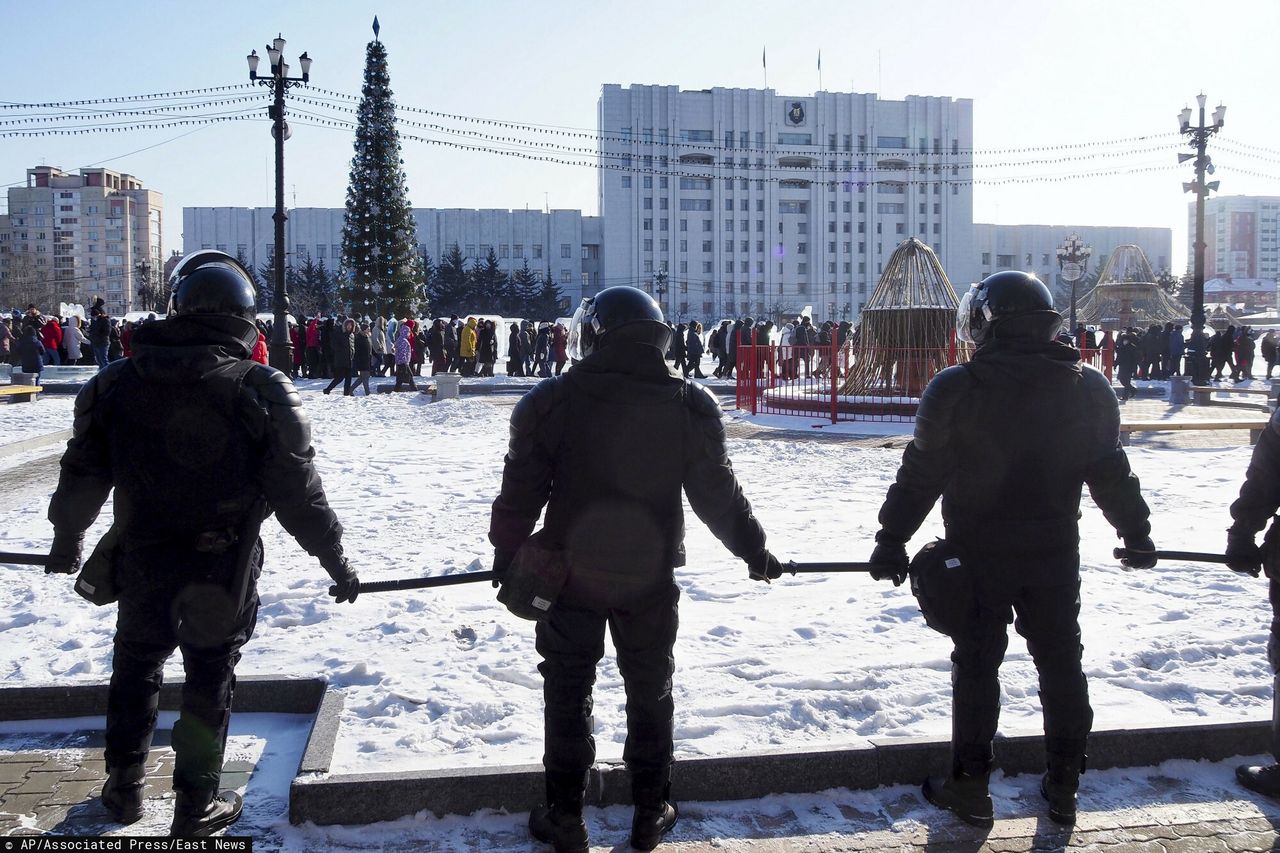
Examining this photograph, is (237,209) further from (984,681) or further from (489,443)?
(984,681)

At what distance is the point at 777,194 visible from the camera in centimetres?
9125

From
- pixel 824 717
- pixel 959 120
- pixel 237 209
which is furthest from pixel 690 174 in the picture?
pixel 824 717

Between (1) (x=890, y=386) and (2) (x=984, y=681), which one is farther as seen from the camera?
(1) (x=890, y=386)

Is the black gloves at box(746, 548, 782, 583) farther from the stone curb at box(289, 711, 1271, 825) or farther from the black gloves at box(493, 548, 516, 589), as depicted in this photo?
the black gloves at box(493, 548, 516, 589)

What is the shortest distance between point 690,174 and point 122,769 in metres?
87.7

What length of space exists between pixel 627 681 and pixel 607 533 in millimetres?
473

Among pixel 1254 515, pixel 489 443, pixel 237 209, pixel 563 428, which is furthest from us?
pixel 237 209

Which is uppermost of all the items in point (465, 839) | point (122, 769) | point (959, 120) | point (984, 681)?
point (959, 120)

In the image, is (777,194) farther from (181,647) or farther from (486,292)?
(181,647)

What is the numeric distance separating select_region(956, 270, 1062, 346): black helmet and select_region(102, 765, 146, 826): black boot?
3.10 meters

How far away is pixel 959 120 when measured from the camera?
92688 millimetres

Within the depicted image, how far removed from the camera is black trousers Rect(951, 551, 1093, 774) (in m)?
3.27

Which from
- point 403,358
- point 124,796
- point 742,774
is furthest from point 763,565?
point 403,358

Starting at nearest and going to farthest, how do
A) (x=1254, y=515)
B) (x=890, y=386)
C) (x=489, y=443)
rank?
(x=1254, y=515) → (x=489, y=443) → (x=890, y=386)
